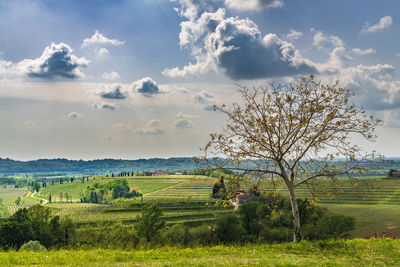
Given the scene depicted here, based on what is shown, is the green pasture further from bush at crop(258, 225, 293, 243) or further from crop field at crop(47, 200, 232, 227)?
crop field at crop(47, 200, 232, 227)

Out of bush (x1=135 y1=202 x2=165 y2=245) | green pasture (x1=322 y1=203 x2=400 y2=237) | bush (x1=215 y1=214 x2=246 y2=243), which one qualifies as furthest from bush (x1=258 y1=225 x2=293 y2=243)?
green pasture (x1=322 y1=203 x2=400 y2=237)

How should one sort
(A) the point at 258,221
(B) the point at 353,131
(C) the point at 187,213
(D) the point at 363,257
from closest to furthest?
(D) the point at 363,257 → (B) the point at 353,131 → (A) the point at 258,221 → (C) the point at 187,213

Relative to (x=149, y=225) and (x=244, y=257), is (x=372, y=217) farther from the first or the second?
(x=244, y=257)

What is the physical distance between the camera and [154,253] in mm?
14500

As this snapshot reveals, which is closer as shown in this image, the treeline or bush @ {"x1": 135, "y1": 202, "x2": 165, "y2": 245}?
the treeline

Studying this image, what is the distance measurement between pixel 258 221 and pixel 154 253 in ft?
256

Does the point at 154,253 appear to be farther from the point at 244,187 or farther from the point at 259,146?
the point at 259,146

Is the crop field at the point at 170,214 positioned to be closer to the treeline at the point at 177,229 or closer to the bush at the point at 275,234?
the treeline at the point at 177,229

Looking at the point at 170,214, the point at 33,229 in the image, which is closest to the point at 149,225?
the point at 33,229

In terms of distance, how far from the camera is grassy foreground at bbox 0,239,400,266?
39.7 ft

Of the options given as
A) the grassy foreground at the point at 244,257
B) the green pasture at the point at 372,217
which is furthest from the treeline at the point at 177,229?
the grassy foreground at the point at 244,257

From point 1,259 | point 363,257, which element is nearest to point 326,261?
point 363,257

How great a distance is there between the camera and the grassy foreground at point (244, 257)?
1211cm

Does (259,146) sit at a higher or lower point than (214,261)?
higher
